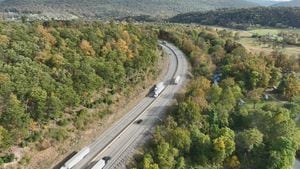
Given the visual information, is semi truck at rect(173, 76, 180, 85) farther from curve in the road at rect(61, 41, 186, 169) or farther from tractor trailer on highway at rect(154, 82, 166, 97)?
curve in the road at rect(61, 41, 186, 169)

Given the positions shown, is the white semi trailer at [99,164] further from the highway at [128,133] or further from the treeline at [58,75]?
the treeline at [58,75]

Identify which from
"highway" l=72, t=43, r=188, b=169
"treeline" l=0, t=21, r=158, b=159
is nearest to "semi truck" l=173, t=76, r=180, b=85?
"highway" l=72, t=43, r=188, b=169

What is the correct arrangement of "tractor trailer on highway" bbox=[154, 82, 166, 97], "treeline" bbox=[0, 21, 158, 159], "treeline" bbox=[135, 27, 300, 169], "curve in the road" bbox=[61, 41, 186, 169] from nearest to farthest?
"treeline" bbox=[0, 21, 158, 159], "curve in the road" bbox=[61, 41, 186, 169], "treeline" bbox=[135, 27, 300, 169], "tractor trailer on highway" bbox=[154, 82, 166, 97]

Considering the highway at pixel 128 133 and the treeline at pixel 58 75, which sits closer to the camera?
the treeline at pixel 58 75

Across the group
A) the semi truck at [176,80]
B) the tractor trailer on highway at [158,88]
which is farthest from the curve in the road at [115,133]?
the semi truck at [176,80]

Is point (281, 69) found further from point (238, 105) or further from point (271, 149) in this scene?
point (271, 149)
